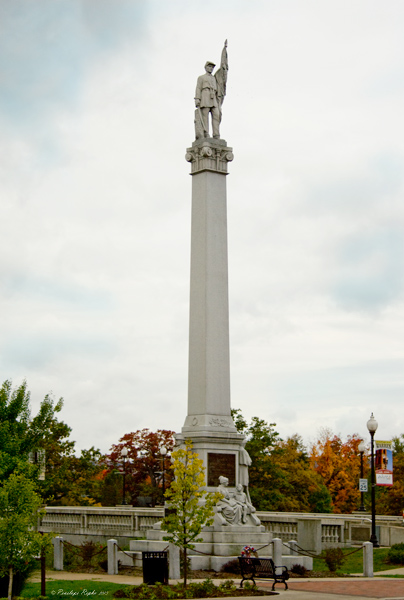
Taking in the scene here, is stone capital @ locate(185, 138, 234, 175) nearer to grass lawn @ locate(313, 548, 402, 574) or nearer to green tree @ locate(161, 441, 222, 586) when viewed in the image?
green tree @ locate(161, 441, 222, 586)

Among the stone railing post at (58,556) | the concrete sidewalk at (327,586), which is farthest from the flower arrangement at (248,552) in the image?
the stone railing post at (58,556)

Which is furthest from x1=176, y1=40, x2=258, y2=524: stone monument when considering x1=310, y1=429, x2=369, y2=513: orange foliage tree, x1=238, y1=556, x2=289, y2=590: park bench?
x1=310, y1=429, x2=369, y2=513: orange foliage tree

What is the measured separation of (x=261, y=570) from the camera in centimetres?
2538

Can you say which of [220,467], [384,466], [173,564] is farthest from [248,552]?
[384,466]

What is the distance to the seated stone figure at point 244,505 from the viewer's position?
31672mm

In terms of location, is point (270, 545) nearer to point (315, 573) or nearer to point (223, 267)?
point (315, 573)

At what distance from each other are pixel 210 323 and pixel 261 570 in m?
10.3

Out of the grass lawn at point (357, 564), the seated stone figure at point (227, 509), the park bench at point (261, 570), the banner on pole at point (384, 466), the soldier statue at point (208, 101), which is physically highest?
the soldier statue at point (208, 101)

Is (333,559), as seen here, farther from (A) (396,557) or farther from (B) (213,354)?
(B) (213,354)

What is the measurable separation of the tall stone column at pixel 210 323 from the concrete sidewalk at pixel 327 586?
5280 mm

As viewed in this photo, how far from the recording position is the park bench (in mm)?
25047

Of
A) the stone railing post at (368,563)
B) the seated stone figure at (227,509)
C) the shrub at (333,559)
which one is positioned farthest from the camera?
the seated stone figure at (227,509)

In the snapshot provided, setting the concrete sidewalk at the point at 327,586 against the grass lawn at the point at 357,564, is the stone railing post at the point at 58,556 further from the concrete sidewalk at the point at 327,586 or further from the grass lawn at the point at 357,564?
the grass lawn at the point at 357,564

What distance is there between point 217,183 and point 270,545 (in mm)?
12623
